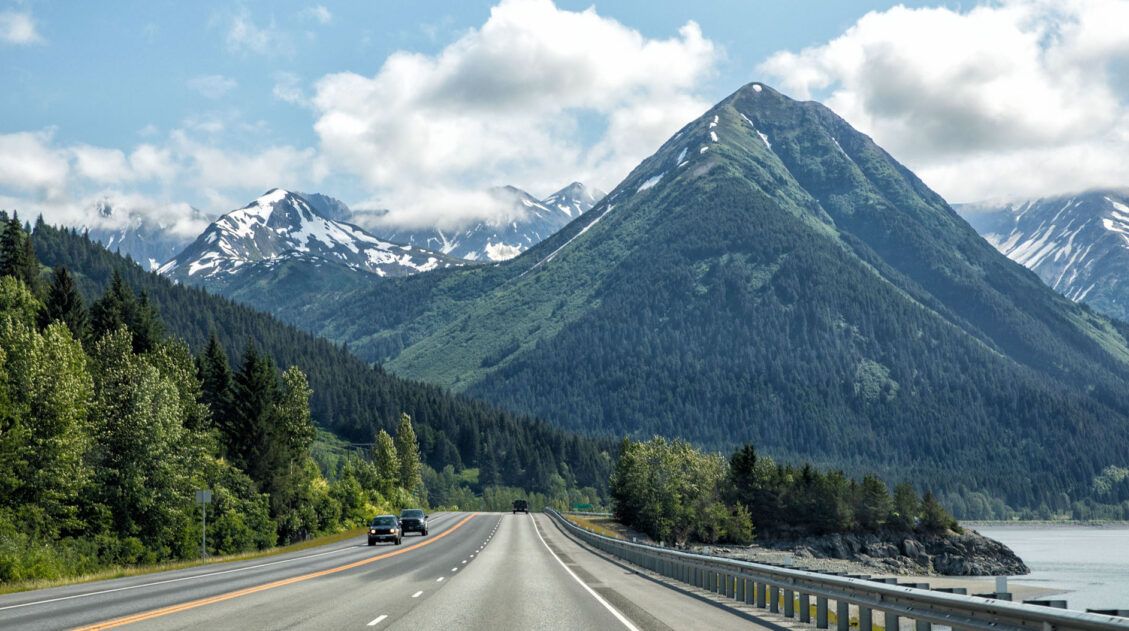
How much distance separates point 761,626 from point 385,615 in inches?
280

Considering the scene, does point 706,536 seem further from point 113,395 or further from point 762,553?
point 113,395

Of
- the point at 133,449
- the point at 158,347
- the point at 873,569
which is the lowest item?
the point at 873,569

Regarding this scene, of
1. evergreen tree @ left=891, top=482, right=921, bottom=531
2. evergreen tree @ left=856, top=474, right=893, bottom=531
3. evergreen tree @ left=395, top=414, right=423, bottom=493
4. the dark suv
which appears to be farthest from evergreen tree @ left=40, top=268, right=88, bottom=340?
evergreen tree @ left=891, top=482, right=921, bottom=531

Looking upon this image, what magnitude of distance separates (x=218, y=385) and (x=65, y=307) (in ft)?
45.9

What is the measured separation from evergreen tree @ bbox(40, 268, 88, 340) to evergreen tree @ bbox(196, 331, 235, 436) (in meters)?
11.0

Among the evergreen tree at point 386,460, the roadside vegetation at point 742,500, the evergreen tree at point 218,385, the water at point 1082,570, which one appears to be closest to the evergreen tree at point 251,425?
the evergreen tree at point 218,385

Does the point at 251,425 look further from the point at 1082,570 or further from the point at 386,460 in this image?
the point at 1082,570

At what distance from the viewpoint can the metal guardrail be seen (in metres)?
Result: 11.4

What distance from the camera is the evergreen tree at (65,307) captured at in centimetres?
9088

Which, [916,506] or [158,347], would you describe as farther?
[916,506]

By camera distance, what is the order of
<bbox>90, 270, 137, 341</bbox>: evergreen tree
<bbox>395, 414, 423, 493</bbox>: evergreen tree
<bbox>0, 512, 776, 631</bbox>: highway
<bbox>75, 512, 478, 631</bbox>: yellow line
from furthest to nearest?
<bbox>395, 414, 423, 493</bbox>: evergreen tree → <bbox>90, 270, 137, 341</bbox>: evergreen tree → <bbox>0, 512, 776, 631</bbox>: highway → <bbox>75, 512, 478, 631</bbox>: yellow line

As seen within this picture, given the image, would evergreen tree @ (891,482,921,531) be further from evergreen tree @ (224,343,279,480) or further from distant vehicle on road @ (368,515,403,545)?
distant vehicle on road @ (368,515,403,545)

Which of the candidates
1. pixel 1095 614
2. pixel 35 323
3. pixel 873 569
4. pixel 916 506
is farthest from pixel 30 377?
pixel 916 506

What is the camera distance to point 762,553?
413 ft
